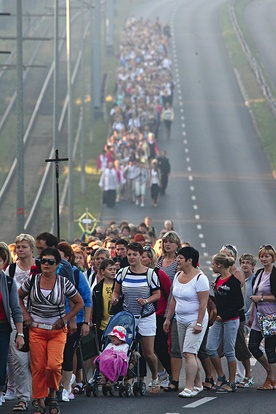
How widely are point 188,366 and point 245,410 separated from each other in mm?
1451

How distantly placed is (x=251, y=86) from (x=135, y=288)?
5588 centimetres

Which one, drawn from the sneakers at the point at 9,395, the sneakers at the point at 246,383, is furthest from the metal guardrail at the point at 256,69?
the sneakers at the point at 9,395

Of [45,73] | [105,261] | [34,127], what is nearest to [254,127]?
[34,127]

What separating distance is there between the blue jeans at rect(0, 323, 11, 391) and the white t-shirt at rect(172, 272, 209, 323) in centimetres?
237

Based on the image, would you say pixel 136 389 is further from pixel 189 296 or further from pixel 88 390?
pixel 189 296

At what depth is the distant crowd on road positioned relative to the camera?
46.8 metres

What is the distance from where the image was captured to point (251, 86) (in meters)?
71.8

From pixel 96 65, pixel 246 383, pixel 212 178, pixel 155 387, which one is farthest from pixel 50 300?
pixel 96 65

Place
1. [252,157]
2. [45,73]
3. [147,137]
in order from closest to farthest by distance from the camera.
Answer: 1. [147,137]
2. [252,157]
3. [45,73]

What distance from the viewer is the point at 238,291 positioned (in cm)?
1723

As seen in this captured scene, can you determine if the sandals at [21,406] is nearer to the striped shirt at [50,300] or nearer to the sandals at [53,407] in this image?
the sandals at [53,407]

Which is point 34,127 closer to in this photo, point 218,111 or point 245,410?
point 218,111

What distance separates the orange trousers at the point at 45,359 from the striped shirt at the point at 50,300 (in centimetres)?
15

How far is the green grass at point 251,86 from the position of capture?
194 feet
